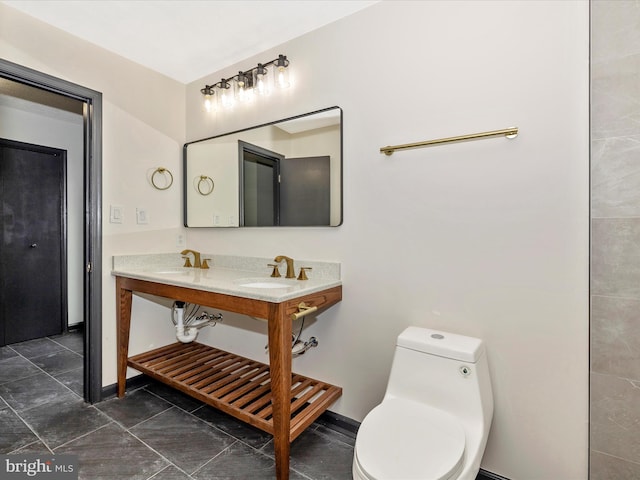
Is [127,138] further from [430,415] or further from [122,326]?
[430,415]

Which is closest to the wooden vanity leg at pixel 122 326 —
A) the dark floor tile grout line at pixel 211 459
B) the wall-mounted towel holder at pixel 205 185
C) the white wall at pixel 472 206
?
the wall-mounted towel holder at pixel 205 185

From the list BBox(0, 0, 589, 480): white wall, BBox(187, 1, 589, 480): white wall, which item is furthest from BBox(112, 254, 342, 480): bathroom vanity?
BBox(187, 1, 589, 480): white wall

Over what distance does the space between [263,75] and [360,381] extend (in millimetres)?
1914

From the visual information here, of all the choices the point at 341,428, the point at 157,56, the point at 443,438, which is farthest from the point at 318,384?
the point at 157,56

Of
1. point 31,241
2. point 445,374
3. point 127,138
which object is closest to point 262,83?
point 127,138

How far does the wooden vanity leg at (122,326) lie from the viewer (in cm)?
210

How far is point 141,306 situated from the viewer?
2.30 metres

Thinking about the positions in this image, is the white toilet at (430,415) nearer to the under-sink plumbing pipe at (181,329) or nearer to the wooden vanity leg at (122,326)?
the under-sink plumbing pipe at (181,329)

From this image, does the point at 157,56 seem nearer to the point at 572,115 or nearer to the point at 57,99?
the point at 57,99

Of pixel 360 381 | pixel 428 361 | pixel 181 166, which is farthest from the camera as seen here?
pixel 181 166

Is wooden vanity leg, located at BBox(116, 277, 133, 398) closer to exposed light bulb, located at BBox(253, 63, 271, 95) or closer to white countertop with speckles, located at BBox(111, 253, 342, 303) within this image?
white countertop with speckles, located at BBox(111, 253, 342, 303)

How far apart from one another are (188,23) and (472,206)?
6.00ft

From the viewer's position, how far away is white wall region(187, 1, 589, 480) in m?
1.27

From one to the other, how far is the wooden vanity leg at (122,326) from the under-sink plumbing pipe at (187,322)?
0.96 ft
